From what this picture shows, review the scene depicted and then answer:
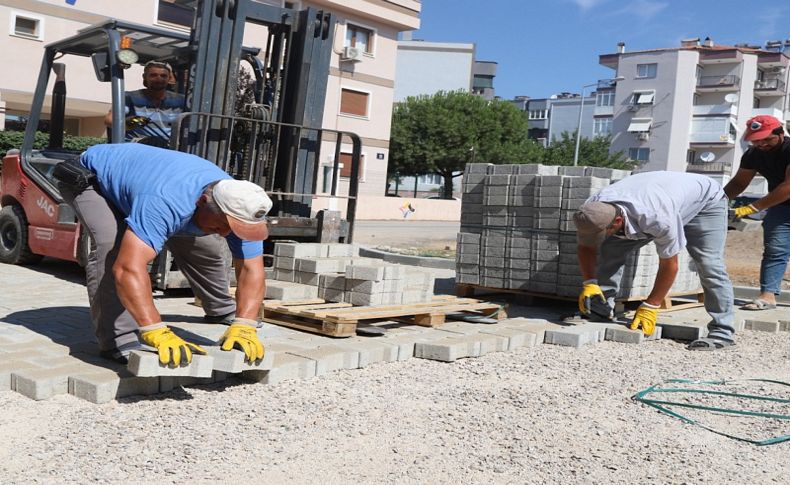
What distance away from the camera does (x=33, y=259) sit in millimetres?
9242

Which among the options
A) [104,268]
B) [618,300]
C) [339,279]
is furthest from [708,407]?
[104,268]

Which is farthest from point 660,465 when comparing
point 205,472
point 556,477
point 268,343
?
point 268,343

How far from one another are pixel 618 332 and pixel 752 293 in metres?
4.61

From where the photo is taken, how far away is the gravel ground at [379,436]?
337 cm

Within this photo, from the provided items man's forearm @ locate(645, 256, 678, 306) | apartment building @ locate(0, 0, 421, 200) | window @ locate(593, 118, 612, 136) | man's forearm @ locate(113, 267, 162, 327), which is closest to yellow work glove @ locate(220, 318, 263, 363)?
man's forearm @ locate(113, 267, 162, 327)

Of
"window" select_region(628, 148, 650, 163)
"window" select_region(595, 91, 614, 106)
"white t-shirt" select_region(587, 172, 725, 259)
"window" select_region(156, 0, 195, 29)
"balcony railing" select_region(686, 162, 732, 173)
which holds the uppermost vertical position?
"window" select_region(595, 91, 614, 106)

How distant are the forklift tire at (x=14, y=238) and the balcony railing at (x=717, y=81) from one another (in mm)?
60336

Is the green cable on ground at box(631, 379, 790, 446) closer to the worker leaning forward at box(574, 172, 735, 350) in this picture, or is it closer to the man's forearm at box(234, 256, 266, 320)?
the worker leaning forward at box(574, 172, 735, 350)

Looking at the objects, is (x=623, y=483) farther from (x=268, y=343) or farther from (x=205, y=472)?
(x=268, y=343)

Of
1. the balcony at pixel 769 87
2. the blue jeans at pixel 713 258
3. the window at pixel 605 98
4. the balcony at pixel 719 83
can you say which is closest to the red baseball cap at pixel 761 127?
the blue jeans at pixel 713 258

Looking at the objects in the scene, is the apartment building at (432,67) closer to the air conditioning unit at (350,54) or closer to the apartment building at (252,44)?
the apartment building at (252,44)

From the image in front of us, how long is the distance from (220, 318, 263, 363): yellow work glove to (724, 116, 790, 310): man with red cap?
5.50 m

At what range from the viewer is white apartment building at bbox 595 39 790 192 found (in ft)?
200

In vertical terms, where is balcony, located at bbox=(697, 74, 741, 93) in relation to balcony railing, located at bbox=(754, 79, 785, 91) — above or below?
below
